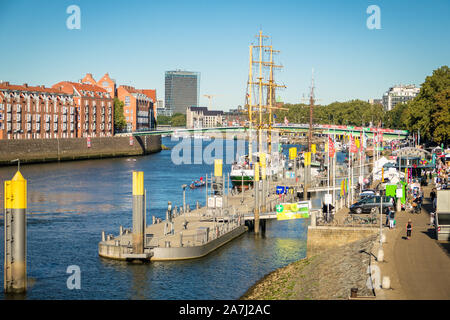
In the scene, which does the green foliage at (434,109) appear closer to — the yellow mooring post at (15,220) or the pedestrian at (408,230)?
the pedestrian at (408,230)

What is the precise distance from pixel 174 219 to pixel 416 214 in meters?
14.5

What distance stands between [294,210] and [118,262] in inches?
445

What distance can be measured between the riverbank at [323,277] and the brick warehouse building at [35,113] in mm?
84446

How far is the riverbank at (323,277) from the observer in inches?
920

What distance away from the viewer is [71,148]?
118 m

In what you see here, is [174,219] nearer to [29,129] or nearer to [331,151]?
[331,151]

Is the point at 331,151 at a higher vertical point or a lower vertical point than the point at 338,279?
higher

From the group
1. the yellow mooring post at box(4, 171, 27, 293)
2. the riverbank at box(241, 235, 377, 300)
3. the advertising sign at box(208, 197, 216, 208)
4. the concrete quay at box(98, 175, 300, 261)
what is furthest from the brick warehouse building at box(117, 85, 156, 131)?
the yellow mooring post at box(4, 171, 27, 293)

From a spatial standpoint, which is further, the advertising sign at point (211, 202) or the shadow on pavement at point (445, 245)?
the advertising sign at point (211, 202)

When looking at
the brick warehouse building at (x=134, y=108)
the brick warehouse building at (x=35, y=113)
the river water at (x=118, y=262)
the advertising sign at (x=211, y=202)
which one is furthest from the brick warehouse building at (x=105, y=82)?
the advertising sign at (x=211, y=202)

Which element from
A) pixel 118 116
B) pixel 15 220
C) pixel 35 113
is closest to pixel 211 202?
pixel 15 220

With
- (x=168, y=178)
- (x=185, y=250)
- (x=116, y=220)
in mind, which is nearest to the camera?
(x=185, y=250)
